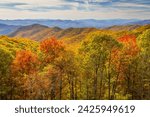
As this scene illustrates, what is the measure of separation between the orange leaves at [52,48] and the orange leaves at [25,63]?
1591 millimetres

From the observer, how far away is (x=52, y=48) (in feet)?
142

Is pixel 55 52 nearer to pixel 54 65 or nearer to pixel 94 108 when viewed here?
pixel 54 65

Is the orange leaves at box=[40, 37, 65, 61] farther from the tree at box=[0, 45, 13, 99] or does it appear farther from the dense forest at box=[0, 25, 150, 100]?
the tree at box=[0, 45, 13, 99]

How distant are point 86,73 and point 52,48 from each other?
312 inches

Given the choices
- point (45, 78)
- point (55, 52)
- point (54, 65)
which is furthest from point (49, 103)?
point (55, 52)

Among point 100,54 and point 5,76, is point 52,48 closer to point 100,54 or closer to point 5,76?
point 100,54

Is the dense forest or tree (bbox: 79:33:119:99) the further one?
tree (bbox: 79:33:119:99)

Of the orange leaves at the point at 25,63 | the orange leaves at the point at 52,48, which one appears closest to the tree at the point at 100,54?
the orange leaves at the point at 52,48

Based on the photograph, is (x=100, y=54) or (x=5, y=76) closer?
(x=5, y=76)

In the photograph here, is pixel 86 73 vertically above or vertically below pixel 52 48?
below

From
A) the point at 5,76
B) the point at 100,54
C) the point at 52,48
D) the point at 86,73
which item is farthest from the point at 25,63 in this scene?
the point at 100,54

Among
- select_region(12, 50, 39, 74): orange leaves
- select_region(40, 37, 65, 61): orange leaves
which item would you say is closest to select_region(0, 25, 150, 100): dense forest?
select_region(12, 50, 39, 74): orange leaves

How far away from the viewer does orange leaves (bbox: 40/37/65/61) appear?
129ft

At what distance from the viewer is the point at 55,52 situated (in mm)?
41188
